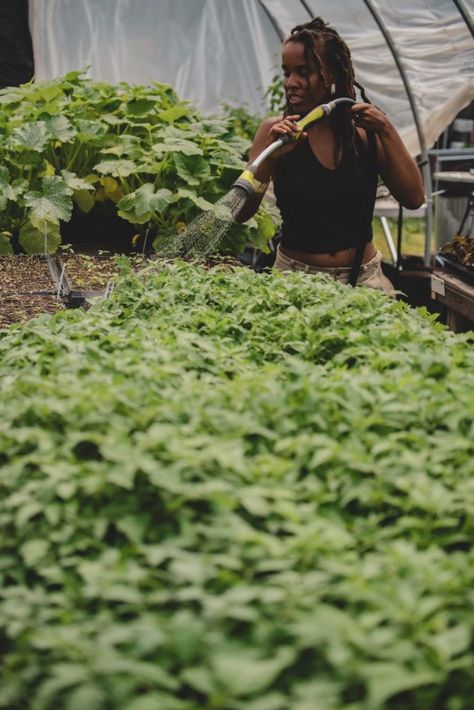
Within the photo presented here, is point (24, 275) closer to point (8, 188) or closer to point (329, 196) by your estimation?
point (8, 188)

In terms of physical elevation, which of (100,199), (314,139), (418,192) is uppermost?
(314,139)

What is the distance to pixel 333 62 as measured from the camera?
4.02 m

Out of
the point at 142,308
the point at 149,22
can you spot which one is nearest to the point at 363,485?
the point at 142,308

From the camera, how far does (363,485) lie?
1731 mm

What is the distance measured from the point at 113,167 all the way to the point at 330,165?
2022mm

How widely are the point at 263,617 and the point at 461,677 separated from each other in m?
0.32

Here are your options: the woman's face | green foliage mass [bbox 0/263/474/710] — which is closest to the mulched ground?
the woman's face

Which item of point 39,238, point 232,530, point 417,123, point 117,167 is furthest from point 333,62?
point 417,123

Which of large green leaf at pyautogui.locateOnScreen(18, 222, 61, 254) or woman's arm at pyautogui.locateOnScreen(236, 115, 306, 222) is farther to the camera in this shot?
large green leaf at pyautogui.locateOnScreen(18, 222, 61, 254)

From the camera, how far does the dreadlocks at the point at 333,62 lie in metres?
3.97

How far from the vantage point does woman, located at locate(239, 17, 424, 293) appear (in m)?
3.99

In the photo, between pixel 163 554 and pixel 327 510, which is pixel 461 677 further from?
pixel 163 554

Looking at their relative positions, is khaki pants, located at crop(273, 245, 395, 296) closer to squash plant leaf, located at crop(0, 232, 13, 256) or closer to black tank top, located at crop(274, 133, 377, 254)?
black tank top, located at crop(274, 133, 377, 254)

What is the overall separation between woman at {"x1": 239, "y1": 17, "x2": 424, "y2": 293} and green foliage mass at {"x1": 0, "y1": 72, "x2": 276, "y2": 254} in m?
1.31
